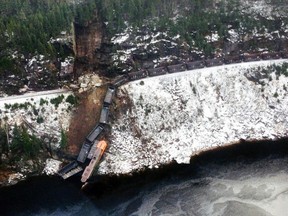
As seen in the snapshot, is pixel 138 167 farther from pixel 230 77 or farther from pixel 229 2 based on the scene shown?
pixel 229 2

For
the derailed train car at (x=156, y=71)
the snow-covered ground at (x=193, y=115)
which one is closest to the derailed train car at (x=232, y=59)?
the snow-covered ground at (x=193, y=115)

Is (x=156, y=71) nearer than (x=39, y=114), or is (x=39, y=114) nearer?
(x=39, y=114)

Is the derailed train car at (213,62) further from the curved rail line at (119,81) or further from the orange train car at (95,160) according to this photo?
A: the orange train car at (95,160)

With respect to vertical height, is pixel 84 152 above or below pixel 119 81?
below

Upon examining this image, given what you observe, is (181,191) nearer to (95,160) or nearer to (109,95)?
(95,160)

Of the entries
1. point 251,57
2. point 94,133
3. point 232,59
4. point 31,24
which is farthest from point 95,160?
point 251,57

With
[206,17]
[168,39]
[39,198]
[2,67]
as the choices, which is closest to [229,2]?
[206,17]

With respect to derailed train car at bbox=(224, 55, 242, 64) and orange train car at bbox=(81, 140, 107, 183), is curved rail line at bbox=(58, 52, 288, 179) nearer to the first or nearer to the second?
derailed train car at bbox=(224, 55, 242, 64)
